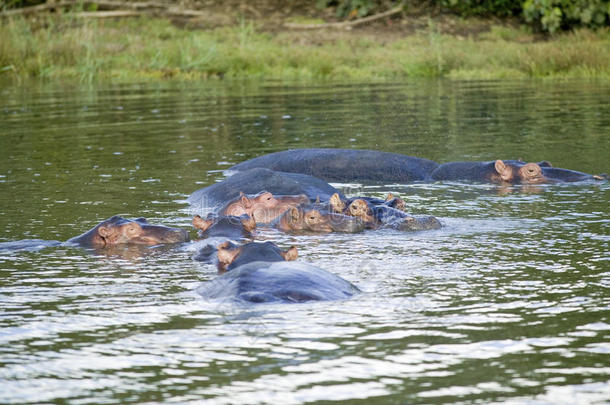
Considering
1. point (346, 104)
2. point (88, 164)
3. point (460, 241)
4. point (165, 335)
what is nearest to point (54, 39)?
point (346, 104)

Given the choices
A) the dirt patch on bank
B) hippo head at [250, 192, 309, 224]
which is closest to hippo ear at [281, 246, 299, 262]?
hippo head at [250, 192, 309, 224]

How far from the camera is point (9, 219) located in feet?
28.1

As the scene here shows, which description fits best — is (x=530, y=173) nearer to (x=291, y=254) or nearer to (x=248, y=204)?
(x=248, y=204)

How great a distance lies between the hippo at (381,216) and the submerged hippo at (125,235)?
1.19 meters

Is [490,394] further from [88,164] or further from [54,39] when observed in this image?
[54,39]

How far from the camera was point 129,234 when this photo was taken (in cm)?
751

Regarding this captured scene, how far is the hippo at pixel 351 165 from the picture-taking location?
423 inches

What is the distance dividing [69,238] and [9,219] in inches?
41.2

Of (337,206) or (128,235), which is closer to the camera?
(128,235)

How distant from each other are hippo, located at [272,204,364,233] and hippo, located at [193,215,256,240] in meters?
0.38

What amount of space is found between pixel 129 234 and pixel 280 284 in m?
2.28

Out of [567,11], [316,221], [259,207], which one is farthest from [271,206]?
[567,11]

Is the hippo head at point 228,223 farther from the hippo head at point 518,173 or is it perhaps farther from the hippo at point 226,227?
the hippo head at point 518,173

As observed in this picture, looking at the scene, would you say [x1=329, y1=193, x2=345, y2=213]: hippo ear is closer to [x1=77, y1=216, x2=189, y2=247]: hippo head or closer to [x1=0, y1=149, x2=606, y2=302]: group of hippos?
[x1=0, y1=149, x2=606, y2=302]: group of hippos
